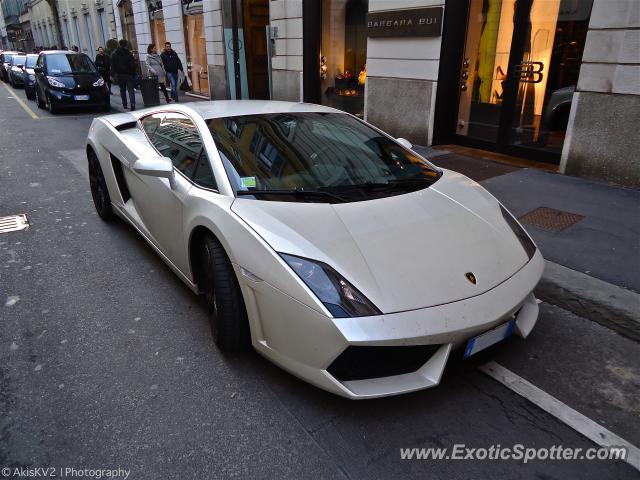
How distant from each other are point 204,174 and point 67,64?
1403 centimetres

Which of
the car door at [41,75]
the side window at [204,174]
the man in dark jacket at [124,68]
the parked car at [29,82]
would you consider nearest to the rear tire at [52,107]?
the car door at [41,75]

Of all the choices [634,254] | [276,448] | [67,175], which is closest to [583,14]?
[634,254]

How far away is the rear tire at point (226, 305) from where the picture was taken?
260 centimetres

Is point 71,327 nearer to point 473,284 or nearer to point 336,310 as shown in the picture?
point 336,310

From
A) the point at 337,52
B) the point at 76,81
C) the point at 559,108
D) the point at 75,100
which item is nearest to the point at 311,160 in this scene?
the point at 559,108

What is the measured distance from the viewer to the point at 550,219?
480 cm

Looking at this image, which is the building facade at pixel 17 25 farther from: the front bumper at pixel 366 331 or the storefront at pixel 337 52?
the front bumper at pixel 366 331

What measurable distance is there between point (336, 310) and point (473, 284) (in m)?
0.71

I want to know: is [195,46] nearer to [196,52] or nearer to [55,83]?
[196,52]

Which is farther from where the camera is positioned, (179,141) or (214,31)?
(214,31)

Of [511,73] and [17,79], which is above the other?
[511,73]

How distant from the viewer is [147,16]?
19906mm

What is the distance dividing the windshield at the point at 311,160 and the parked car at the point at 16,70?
76.7ft

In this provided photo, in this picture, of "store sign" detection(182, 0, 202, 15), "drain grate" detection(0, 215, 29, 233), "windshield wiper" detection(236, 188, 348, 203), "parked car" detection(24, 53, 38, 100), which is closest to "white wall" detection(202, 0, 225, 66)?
"store sign" detection(182, 0, 202, 15)
